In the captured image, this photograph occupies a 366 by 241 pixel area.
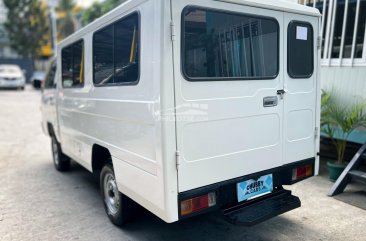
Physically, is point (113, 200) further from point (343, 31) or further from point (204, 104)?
point (343, 31)

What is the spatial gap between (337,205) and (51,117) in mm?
4804

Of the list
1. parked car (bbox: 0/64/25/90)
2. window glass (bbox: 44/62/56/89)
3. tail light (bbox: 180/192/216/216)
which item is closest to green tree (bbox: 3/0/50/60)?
parked car (bbox: 0/64/25/90)

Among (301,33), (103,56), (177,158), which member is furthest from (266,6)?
(103,56)

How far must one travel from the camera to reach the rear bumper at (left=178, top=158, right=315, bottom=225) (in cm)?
294

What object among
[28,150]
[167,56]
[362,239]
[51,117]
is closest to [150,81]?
[167,56]

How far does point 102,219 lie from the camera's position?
4.03 metres

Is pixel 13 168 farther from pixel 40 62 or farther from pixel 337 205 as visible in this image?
pixel 40 62

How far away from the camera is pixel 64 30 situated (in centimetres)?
4075

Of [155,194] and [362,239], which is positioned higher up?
[155,194]

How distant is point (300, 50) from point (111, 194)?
8.62ft

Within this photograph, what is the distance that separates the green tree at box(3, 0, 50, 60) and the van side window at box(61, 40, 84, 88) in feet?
108

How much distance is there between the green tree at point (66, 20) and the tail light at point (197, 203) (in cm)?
4151

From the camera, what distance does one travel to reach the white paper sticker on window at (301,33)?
3.51m

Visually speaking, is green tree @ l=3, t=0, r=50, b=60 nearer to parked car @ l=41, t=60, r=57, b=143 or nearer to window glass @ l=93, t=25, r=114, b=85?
parked car @ l=41, t=60, r=57, b=143
